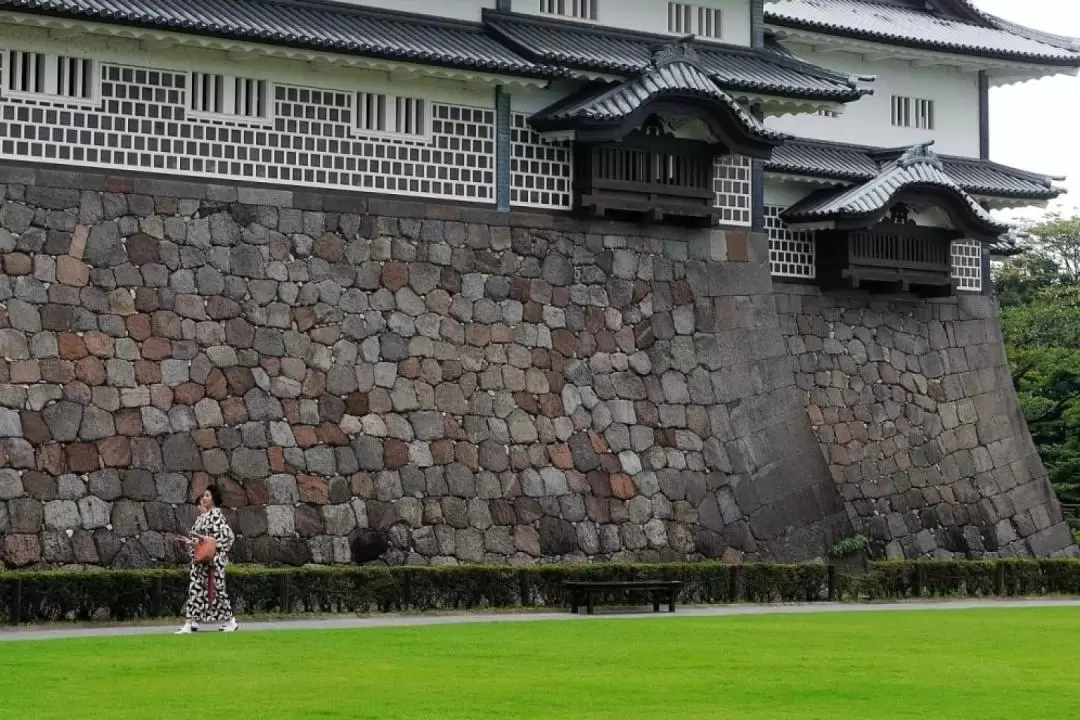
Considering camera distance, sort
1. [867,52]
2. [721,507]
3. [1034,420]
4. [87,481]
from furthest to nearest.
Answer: [1034,420] < [867,52] < [721,507] < [87,481]

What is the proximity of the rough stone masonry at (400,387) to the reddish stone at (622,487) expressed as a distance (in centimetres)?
5

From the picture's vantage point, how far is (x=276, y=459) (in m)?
29.4

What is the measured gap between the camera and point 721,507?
33.8 metres

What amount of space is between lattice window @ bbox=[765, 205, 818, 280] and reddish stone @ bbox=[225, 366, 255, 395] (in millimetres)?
12969

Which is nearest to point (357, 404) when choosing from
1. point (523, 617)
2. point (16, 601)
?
point (523, 617)

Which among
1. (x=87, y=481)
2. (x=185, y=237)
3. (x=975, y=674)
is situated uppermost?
(x=185, y=237)

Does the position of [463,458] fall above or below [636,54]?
below

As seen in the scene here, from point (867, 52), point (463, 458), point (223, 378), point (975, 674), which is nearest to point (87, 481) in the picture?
point (223, 378)

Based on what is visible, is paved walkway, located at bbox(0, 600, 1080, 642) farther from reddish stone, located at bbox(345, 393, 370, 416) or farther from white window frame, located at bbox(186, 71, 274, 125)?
white window frame, located at bbox(186, 71, 274, 125)

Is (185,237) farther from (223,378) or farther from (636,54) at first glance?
(636,54)

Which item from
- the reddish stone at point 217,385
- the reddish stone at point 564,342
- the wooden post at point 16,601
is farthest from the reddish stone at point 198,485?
the reddish stone at point 564,342

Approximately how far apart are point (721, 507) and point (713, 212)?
5.20 m

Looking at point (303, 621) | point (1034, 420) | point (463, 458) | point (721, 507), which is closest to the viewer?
point (303, 621)

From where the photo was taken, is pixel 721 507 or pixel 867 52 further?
pixel 867 52
